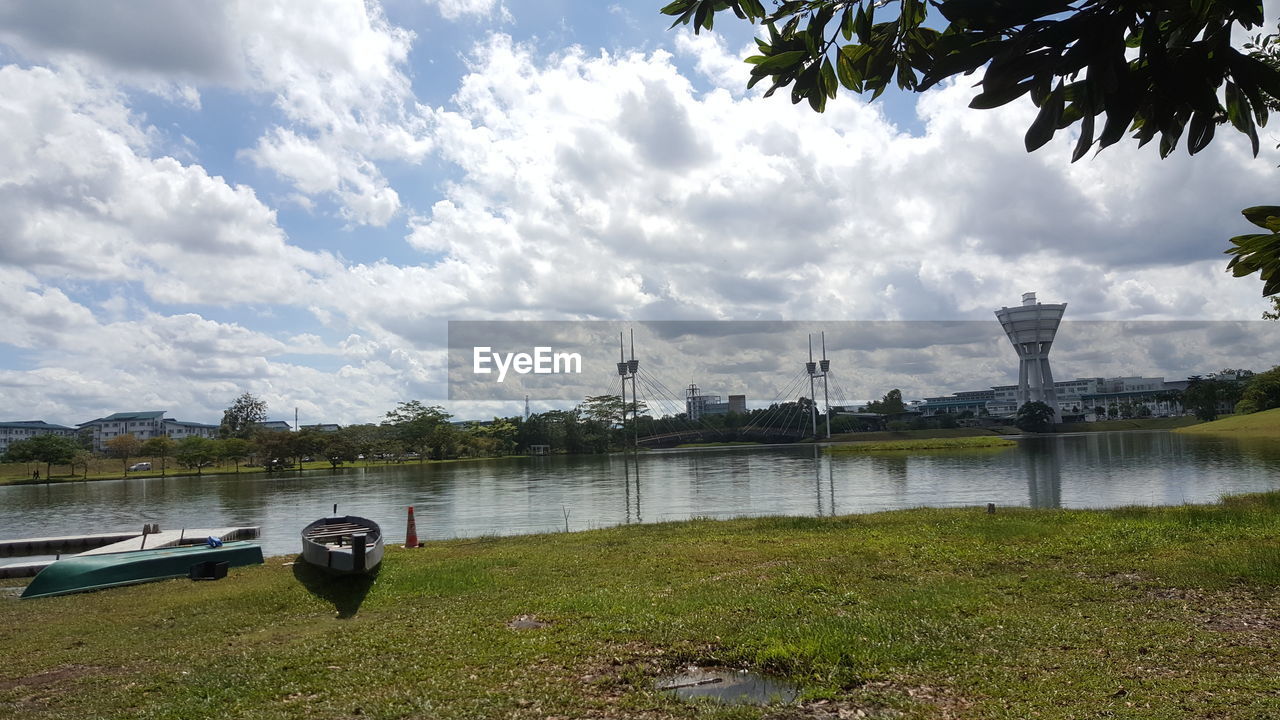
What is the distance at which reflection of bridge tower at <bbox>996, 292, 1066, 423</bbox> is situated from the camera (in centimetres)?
13162

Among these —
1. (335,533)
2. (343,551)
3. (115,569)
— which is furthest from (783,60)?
(335,533)

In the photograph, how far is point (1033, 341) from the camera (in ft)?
437

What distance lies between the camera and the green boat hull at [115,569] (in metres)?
10.1

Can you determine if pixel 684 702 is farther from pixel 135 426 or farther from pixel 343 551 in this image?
pixel 135 426

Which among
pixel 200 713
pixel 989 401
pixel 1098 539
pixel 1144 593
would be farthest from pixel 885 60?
pixel 989 401

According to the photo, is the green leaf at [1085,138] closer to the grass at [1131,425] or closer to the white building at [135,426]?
the grass at [1131,425]

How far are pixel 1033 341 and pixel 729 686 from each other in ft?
472

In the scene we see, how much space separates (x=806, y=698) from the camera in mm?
4715

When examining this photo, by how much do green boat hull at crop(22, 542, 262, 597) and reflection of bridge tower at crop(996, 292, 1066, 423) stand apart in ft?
455

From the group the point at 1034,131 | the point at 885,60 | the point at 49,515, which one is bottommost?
the point at 49,515

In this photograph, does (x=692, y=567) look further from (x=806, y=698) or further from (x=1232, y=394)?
(x=1232, y=394)

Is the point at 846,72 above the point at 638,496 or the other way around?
above

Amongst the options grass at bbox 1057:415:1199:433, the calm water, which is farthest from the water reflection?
grass at bbox 1057:415:1199:433

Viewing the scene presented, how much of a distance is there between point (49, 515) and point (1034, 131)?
38705 millimetres
